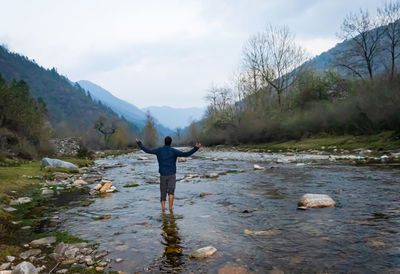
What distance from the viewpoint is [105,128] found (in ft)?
306

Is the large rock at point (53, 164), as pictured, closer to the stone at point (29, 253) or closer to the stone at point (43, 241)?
the stone at point (43, 241)

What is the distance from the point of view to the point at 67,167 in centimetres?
2034

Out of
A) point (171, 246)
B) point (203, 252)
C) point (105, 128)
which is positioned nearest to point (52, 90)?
point (105, 128)

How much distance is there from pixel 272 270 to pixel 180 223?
3372mm

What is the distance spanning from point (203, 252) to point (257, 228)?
1904 mm

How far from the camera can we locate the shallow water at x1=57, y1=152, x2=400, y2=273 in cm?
480


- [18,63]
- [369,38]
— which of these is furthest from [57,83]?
[369,38]

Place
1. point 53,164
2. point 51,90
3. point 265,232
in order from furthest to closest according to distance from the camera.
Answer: point 51,90 < point 53,164 < point 265,232

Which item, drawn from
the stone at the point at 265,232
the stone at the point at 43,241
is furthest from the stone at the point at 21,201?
the stone at the point at 265,232

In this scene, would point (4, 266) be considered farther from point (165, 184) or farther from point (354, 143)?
point (354, 143)

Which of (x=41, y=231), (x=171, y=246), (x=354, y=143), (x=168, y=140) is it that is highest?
(x=168, y=140)

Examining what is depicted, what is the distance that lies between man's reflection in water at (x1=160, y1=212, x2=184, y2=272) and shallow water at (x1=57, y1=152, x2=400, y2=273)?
0.02 metres

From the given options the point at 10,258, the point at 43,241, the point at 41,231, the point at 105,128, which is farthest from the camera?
the point at 105,128

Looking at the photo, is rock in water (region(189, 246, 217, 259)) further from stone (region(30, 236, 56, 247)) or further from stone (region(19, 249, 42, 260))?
stone (region(30, 236, 56, 247))
